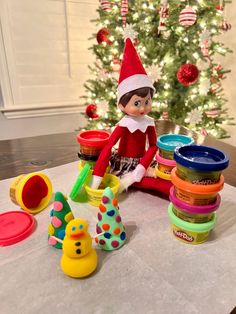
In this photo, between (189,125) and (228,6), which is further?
(228,6)

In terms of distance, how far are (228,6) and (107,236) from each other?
226 cm

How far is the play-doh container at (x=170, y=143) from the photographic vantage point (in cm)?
77

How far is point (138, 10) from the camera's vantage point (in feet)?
5.57

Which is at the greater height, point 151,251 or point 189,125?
point 151,251

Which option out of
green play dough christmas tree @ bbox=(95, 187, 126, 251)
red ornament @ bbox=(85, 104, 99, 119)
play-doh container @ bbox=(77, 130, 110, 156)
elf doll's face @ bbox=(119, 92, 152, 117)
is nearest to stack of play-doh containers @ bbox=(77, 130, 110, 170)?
play-doh container @ bbox=(77, 130, 110, 156)

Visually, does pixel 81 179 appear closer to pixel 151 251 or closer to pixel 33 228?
pixel 33 228

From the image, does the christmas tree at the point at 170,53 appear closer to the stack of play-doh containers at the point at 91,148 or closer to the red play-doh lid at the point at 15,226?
the stack of play-doh containers at the point at 91,148

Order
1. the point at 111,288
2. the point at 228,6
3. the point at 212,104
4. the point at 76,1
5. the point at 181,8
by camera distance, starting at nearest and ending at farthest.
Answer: the point at 111,288 → the point at 181,8 → the point at 212,104 → the point at 76,1 → the point at 228,6

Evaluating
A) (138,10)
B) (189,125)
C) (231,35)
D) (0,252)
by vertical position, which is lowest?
(189,125)

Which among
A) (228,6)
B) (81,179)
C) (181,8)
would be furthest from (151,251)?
(228,6)

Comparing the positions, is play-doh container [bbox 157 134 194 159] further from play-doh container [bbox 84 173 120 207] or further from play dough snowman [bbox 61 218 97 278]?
play dough snowman [bbox 61 218 97 278]

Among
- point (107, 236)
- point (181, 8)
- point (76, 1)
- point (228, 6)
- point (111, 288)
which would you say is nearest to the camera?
point (111, 288)

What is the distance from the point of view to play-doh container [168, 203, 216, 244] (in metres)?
0.60

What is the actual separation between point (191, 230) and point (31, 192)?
0.44 meters
